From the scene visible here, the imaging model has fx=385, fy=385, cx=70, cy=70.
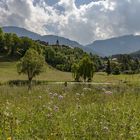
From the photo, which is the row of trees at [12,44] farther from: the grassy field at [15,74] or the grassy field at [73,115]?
the grassy field at [73,115]

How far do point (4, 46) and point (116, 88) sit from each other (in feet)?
498

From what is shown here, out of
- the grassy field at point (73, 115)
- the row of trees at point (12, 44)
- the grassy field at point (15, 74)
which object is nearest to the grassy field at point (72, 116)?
the grassy field at point (73, 115)

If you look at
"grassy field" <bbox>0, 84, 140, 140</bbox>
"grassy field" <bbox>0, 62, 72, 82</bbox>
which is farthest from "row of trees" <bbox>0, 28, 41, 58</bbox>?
"grassy field" <bbox>0, 84, 140, 140</bbox>

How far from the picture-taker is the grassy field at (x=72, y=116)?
19.5 ft

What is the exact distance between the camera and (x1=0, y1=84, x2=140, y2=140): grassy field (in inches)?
234

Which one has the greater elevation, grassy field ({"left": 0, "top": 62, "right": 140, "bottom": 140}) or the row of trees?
the row of trees

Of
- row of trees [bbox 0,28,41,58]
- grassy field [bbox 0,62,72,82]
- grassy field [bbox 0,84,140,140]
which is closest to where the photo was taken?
grassy field [bbox 0,84,140,140]

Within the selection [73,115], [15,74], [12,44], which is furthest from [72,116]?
[12,44]

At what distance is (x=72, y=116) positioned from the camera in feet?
25.4

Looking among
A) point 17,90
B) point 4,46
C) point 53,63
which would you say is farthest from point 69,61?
point 17,90

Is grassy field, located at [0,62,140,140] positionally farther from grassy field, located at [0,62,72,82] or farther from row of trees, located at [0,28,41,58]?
row of trees, located at [0,28,41,58]

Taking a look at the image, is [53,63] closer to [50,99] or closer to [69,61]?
[69,61]

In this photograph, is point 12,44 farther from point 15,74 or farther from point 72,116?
point 72,116

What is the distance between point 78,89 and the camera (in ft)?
37.4
